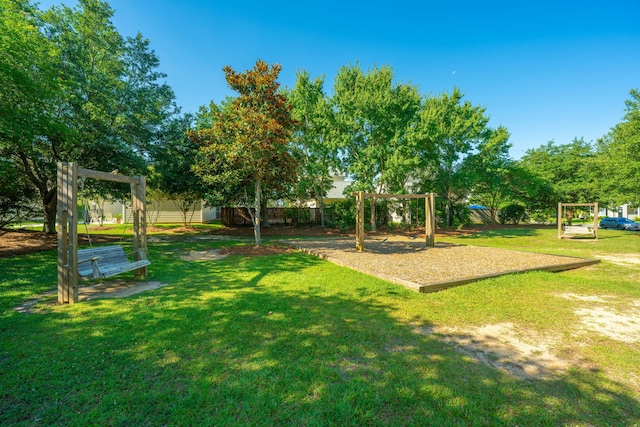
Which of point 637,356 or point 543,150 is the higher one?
point 543,150

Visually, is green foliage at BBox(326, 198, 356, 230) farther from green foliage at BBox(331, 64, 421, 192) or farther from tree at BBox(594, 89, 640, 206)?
tree at BBox(594, 89, 640, 206)

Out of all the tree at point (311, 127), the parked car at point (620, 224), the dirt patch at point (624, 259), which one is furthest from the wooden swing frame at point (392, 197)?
the parked car at point (620, 224)

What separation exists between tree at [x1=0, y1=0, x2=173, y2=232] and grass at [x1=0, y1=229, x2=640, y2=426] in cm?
599

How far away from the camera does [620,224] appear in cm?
2289

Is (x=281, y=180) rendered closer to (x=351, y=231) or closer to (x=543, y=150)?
(x=351, y=231)

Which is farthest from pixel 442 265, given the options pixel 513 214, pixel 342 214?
pixel 513 214

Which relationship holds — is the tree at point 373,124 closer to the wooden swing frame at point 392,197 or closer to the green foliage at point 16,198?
the wooden swing frame at point 392,197

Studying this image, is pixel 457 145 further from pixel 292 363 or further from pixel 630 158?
pixel 292 363

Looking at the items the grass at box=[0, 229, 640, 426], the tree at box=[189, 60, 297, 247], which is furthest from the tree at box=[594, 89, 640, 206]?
the tree at box=[189, 60, 297, 247]

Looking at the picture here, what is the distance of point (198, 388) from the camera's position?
2430 mm

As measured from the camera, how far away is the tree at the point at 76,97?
7934mm

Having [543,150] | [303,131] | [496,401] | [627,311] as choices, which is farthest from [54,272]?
[543,150]

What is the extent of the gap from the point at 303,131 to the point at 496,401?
17520 millimetres

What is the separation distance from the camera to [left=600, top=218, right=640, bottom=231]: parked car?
22.0 metres
